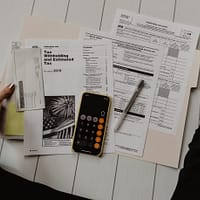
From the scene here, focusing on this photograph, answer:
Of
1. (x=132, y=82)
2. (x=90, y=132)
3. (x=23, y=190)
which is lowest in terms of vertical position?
(x=23, y=190)

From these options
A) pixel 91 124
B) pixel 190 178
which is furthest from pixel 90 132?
pixel 190 178

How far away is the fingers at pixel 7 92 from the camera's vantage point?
0.87 meters

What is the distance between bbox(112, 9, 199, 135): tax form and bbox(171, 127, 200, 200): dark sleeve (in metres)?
→ 0.08

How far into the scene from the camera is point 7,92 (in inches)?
34.5

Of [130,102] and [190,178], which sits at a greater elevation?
[130,102]

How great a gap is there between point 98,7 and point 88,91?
22 cm

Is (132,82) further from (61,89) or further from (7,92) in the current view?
(7,92)

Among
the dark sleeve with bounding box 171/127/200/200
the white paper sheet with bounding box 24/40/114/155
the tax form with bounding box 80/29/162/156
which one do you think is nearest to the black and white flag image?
the white paper sheet with bounding box 24/40/114/155

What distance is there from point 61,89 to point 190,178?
0.35m

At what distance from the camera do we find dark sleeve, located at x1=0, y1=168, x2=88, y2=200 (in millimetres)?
816

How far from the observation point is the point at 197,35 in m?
0.92

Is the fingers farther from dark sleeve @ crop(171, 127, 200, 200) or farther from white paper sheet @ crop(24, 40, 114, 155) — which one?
dark sleeve @ crop(171, 127, 200, 200)

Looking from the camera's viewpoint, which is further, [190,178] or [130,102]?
[130,102]

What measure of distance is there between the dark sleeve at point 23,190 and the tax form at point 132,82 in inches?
6.7
